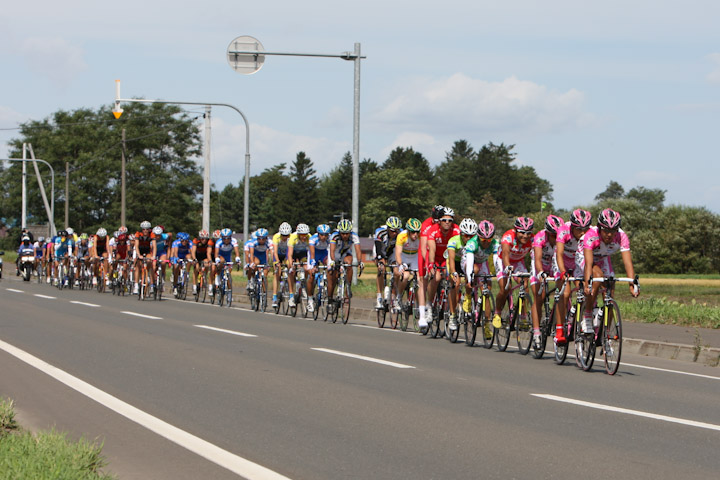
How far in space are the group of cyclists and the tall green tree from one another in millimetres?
61501

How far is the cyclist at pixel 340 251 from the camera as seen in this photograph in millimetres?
19189

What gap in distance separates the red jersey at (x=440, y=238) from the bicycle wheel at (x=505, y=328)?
177 centimetres

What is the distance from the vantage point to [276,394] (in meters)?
9.45

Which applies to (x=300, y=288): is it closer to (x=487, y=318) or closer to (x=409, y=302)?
(x=409, y=302)

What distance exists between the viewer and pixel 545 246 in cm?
1306

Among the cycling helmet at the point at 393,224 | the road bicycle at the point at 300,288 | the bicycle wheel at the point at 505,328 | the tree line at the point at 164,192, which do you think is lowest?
the bicycle wheel at the point at 505,328

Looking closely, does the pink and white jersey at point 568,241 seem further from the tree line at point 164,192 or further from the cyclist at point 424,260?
the tree line at point 164,192

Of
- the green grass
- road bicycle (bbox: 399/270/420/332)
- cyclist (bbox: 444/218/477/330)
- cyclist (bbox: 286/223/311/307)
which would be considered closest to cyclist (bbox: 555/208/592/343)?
cyclist (bbox: 444/218/477/330)

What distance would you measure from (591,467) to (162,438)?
2965mm

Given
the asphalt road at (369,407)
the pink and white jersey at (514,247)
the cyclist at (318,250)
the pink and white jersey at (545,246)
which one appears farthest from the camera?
the cyclist at (318,250)

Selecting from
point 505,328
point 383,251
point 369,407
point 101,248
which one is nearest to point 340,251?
point 383,251

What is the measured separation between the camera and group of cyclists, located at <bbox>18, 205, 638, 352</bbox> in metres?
11.8

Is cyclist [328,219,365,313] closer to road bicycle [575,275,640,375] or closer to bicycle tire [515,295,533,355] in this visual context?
bicycle tire [515,295,533,355]

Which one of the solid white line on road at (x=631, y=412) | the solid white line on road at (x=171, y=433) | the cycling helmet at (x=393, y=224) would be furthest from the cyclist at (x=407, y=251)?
the solid white line on road at (x=631, y=412)
